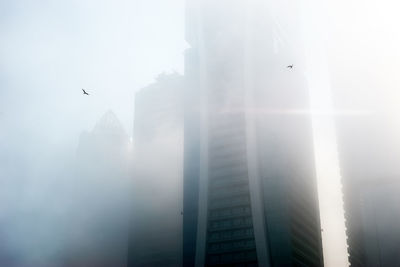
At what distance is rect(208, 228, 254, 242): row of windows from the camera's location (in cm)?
11825

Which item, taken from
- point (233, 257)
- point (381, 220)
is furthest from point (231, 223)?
point (381, 220)

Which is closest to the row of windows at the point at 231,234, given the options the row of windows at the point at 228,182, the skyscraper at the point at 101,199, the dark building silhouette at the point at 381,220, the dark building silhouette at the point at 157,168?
the row of windows at the point at 228,182

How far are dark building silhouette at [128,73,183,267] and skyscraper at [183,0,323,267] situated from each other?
21.0m

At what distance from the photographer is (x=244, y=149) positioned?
128 meters

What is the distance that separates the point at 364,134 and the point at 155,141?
89.6 metres

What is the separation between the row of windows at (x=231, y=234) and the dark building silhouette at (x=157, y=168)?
19827 mm

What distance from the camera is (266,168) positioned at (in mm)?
117812

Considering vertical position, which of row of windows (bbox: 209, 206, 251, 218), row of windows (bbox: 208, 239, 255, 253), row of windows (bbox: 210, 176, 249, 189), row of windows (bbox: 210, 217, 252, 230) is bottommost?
row of windows (bbox: 208, 239, 255, 253)

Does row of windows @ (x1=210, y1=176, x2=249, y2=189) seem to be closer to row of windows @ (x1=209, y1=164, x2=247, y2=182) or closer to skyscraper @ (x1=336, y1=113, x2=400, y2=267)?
row of windows @ (x1=209, y1=164, x2=247, y2=182)

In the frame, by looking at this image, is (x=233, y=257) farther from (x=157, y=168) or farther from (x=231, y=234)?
(x=157, y=168)

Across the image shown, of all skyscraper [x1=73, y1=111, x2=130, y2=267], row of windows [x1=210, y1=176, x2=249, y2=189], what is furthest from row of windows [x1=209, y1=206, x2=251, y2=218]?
skyscraper [x1=73, y1=111, x2=130, y2=267]

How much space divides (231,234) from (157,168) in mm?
47769

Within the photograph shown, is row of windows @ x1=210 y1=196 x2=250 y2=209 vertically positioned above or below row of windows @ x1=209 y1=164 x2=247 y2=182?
below

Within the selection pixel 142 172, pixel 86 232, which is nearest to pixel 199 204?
pixel 142 172
